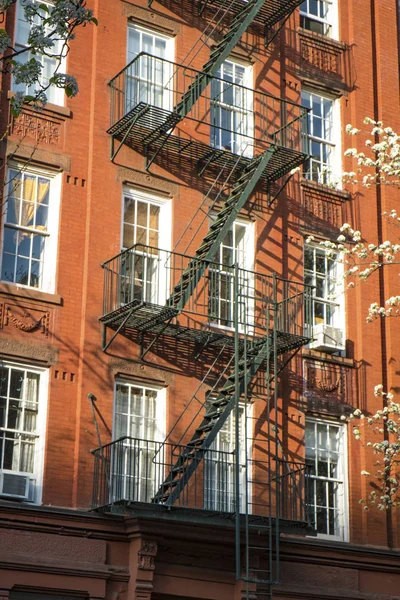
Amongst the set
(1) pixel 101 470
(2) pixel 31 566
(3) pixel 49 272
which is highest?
Answer: (3) pixel 49 272

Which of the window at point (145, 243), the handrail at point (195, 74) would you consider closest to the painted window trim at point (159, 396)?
the window at point (145, 243)

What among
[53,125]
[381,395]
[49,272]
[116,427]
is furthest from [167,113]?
[381,395]

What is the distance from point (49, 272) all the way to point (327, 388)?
6.23 m

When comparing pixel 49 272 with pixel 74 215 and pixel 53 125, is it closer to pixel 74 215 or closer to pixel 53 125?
pixel 74 215

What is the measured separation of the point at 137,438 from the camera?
59.0ft

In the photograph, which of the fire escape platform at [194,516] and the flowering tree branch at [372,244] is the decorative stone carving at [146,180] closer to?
the flowering tree branch at [372,244]

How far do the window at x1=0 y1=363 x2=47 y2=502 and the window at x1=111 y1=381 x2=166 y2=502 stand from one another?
129 cm

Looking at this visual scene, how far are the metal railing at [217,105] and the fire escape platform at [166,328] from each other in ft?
12.4

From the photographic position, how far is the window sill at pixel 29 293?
17.9 metres

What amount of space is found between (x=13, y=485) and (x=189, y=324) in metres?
4.61

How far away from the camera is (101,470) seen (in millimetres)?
17812

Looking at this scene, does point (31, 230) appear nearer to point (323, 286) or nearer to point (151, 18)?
point (151, 18)

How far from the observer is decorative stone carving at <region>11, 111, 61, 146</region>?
18.9 m

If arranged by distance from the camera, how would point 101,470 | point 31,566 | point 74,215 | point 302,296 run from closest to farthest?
point 31,566 → point 101,470 → point 74,215 → point 302,296
